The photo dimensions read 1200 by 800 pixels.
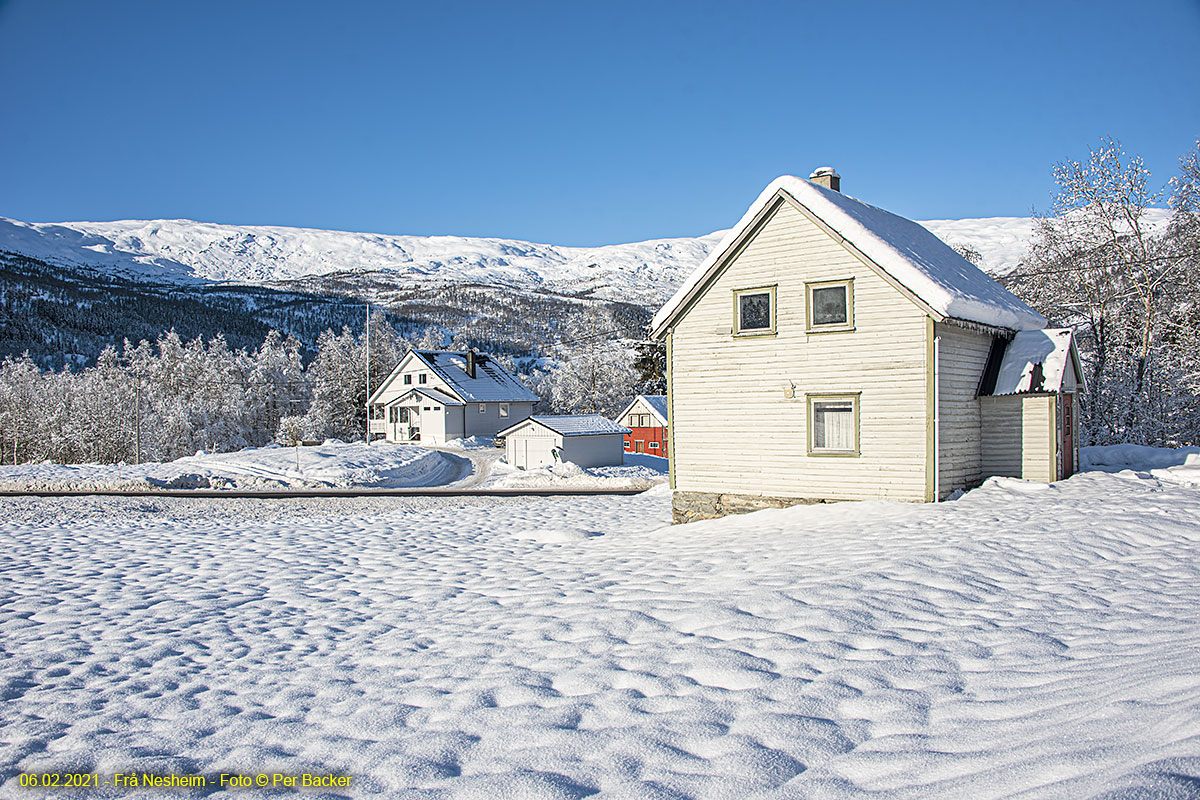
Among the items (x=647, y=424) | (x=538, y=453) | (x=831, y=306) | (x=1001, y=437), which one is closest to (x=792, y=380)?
(x=831, y=306)

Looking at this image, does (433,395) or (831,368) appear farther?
A: (433,395)

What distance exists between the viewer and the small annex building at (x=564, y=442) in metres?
42.9

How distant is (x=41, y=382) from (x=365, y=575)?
267ft

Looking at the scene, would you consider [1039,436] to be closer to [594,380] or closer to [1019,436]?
[1019,436]

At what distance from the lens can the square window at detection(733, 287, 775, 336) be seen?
16.5m

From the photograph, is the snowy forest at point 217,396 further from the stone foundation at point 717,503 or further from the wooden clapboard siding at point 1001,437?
the wooden clapboard siding at point 1001,437

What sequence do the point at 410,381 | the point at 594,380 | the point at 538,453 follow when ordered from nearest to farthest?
the point at 538,453, the point at 410,381, the point at 594,380

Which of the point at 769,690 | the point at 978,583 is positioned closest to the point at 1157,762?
the point at 769,690

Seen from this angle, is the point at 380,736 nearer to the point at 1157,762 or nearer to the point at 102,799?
the point at 102,799

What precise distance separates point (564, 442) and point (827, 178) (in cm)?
2687

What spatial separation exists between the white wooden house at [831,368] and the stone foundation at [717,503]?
0.12 feet

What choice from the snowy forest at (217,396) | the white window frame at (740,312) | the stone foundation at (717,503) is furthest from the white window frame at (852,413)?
the snowy forest at (217,396)

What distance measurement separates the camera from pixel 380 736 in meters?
5.23

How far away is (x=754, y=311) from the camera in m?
16.7
